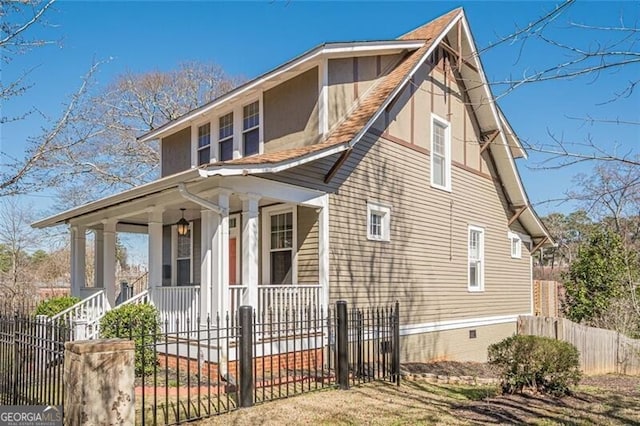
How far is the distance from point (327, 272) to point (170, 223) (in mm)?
6381

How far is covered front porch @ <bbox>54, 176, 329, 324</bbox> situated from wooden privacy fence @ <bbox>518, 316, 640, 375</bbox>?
716cm

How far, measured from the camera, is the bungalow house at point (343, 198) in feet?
31.6

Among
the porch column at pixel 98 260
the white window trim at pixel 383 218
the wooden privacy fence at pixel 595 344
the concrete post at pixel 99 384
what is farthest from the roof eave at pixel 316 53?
the wooden privacy fence at pixel 595 344

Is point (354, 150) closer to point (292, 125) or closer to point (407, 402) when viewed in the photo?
point (292, 125)

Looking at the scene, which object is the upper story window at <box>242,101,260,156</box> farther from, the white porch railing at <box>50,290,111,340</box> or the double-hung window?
the double-hung window

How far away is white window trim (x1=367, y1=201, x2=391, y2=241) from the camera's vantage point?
11656 millimetres

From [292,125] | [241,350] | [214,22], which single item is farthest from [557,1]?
[214,22]

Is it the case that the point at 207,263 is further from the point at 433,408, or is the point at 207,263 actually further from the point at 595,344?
the point at 595,344

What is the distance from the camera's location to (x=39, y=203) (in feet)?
94.8

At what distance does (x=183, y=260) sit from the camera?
48.7 feet

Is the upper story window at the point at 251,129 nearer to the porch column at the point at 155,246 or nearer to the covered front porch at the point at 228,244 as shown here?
the covered front porch at the point at 228,244

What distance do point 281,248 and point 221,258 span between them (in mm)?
2397

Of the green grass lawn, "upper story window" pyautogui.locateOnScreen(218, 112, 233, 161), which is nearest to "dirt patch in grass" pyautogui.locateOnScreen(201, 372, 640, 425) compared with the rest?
the green grass lawn

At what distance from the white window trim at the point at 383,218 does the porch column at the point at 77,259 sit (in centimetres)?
797
